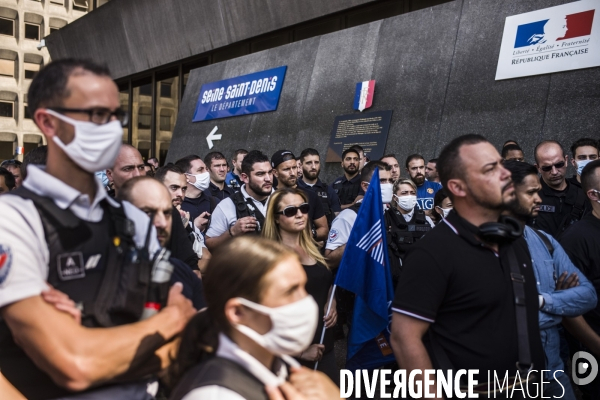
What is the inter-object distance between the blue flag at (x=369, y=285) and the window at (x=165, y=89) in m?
20.7

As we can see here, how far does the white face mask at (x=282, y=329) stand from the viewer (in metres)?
1.82

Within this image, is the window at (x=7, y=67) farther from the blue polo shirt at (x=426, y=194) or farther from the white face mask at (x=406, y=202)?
the white face mask at (x=406, y=202)

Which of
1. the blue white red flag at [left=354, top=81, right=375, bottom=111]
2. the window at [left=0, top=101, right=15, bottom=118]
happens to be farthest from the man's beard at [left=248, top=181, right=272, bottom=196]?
the window at [left=0, top=101, right=15, bottom=118]

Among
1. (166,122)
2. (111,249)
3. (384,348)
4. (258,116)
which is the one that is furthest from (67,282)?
(166,122)

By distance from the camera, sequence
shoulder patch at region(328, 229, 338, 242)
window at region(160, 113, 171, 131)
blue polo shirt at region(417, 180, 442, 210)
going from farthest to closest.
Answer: window at region(160, 113, 171, 131)
blue polo shirt at region(417, 180, 442, 210)
shoulder patch at region(328, 229, 338, 242)

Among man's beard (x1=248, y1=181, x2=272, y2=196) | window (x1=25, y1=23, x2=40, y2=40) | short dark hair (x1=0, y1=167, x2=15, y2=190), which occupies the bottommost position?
short dark hair (x1=0, y1=167, x2=15, y2=190)

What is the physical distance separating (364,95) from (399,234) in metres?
7.88

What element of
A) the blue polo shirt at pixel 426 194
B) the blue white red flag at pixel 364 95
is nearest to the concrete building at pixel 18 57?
the blue white red flag at pixel 364 95

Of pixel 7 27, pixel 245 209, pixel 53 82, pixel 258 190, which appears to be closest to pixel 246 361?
pixel 53 82

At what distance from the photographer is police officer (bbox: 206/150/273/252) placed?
553 centimetres

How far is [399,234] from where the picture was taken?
563 cm

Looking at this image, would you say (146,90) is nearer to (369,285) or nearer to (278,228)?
(278,228)

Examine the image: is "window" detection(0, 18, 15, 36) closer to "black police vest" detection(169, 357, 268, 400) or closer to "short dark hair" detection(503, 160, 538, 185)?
"short dark hair" detection(503, 160, 538, 185)

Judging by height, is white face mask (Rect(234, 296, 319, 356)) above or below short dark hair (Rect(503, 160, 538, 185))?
below
